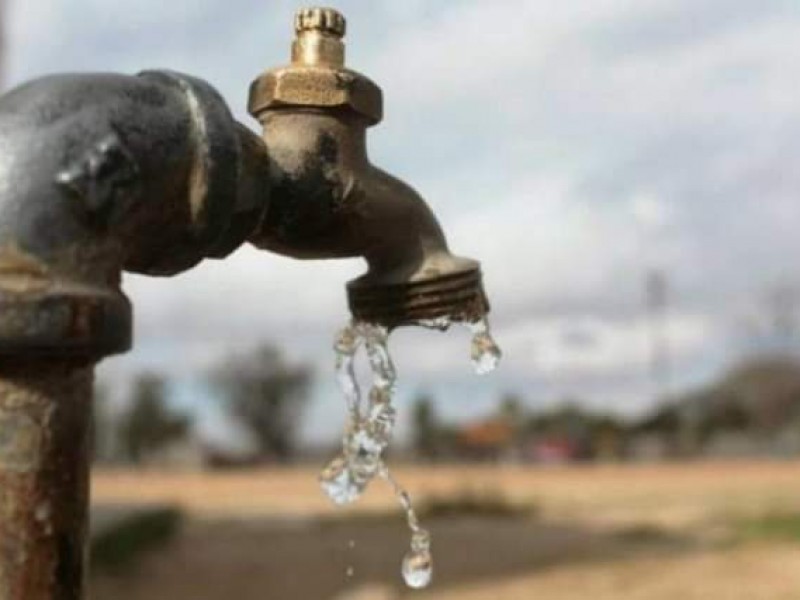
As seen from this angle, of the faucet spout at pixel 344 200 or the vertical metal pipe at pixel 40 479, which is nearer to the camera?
the vertical metal pipe at pixel 40 479

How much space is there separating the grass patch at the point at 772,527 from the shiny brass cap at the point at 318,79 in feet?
32.4

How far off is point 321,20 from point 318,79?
5cm

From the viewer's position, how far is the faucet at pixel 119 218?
86 cm

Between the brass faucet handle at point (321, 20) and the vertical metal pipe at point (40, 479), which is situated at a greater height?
the brass faucet handle at point (321, 20)

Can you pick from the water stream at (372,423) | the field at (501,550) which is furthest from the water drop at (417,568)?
the field at (501,550)

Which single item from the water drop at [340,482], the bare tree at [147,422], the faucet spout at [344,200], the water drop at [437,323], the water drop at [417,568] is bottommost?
the water drop at [417,568]

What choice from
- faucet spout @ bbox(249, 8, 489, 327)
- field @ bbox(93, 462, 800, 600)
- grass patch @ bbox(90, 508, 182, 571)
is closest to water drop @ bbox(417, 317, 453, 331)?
faucet spout @ bbox(249, 8, 489, 327)

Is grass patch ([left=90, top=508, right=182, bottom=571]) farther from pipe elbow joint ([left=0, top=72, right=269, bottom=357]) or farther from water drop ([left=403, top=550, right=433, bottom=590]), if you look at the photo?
pipe elbow joint ([left=0, top=72, right=269, bottom=357])

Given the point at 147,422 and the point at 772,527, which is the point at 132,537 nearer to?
the point at 772,527

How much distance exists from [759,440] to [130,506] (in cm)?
2954

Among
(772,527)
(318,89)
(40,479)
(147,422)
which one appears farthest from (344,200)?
(147,422)

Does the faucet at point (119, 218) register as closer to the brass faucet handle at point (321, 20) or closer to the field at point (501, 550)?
the brass faucet handle at point (321, 20)

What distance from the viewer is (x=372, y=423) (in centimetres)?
127

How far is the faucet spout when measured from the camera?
42.4 inches
